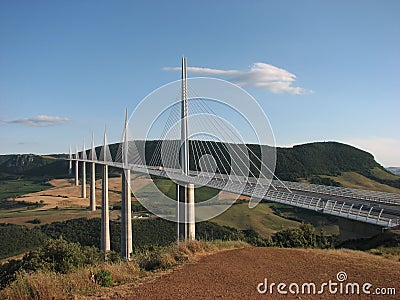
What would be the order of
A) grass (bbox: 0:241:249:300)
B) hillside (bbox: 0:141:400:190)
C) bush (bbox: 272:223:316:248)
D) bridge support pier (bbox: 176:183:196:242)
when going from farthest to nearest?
hillside (bbox: 0:141:400:190) < bridge support pier (bbox: 176:183:196:242) < bush (bbox: 272:223:316:248) < grass (bbox: 0:241:249:300)

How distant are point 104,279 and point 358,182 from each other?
8161 centimetres

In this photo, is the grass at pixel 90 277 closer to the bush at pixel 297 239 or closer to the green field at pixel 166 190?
the bush at pixel 297 239

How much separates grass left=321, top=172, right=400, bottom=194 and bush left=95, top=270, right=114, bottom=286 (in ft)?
237

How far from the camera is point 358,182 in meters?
81.4

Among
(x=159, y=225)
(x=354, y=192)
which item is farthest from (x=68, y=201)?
(x=354, y=192)

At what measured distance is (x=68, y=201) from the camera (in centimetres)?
8225

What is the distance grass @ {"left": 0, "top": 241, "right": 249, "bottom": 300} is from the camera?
7.65m

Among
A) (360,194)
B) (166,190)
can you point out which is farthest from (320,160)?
(360,194)

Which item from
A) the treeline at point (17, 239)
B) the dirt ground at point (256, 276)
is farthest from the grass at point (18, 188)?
the dirt ground at point (256, 276)

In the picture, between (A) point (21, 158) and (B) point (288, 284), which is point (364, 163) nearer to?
(B) point (288, 284)

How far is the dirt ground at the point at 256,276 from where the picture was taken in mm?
7652

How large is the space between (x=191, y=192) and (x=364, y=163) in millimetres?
89828

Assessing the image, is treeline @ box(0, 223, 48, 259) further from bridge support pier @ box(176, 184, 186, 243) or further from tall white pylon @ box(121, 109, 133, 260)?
bridge support pier @ box(176, 184, 186, 243)

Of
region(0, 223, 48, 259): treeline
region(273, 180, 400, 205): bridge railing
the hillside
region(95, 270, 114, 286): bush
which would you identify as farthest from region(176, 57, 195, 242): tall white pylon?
the hillside
